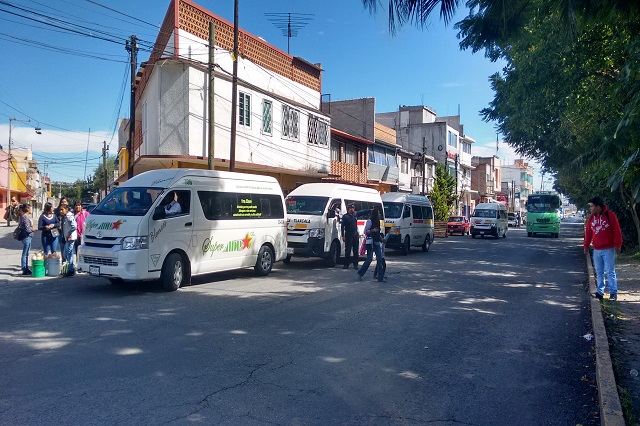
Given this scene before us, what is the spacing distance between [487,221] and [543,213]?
5.54 meters

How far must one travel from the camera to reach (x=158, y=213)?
34.0ft

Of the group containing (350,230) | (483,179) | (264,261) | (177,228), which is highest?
(483,179)

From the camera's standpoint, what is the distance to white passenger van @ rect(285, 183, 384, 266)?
49.5 ft

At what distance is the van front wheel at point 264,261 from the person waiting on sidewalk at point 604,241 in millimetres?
7607

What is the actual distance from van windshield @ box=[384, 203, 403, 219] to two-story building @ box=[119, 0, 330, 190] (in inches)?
230

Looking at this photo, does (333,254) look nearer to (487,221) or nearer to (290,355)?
(290,355)

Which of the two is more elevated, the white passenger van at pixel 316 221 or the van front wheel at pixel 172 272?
the white passenger van at pixel 316 221

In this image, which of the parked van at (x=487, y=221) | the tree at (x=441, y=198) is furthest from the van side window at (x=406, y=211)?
the tree at (x=441, y=198)

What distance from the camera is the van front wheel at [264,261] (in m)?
13.2

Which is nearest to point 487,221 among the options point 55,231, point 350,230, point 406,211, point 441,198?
point 441,198

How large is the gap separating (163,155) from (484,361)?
15.4 m

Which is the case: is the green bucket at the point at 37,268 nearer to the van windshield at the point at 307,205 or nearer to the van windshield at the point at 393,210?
the van windshield at the point at 307,205

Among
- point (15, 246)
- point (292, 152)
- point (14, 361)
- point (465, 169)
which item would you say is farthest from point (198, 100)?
point (465, 169)

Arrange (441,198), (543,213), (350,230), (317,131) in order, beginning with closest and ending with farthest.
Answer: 1. (350,230)
2. (317,131)
3. (543,213)
4. (441,198)
